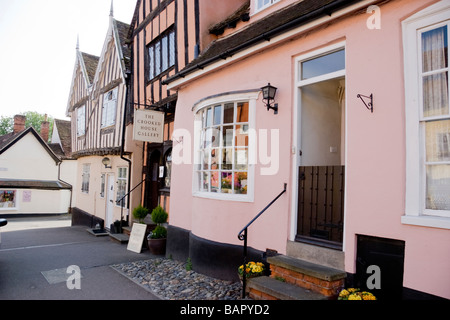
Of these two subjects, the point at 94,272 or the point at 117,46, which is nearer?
the point at 94,272

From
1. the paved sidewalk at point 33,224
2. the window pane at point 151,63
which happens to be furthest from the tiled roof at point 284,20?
the paved sidewalk at point 33,224

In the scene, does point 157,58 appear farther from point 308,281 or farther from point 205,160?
point 308,281

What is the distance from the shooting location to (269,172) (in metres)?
5.27

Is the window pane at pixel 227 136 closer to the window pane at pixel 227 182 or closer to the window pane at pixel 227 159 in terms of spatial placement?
the window pane at pixel 227 159

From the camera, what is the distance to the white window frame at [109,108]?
1295cm

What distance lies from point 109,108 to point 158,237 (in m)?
7.22

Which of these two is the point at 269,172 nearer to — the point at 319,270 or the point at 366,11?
the point at 319,270

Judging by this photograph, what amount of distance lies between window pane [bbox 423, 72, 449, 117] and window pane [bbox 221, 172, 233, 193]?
128 inches

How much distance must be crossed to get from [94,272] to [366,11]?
21.7 feet

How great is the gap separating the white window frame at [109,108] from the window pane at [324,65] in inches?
378

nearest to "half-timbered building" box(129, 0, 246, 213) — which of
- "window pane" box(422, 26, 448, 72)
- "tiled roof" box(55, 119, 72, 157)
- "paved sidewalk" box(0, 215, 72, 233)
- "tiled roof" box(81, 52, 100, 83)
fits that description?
"window pane" box(422, 26, 448, 72)

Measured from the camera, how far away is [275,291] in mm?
4113

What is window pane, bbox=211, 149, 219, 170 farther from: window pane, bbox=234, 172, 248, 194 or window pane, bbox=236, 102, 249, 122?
window pane, bbox=236, 102, 249, 122
